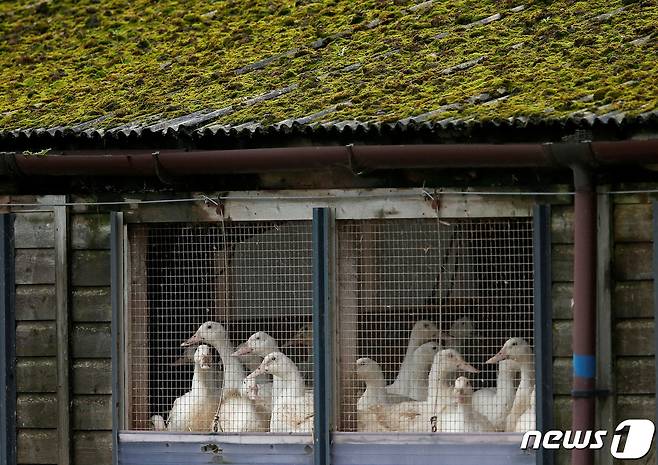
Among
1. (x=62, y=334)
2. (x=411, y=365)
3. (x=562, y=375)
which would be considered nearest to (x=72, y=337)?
(x=62, y=334)

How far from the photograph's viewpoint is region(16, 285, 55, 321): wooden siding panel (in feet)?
33.3

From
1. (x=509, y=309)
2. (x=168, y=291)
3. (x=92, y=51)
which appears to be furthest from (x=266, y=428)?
(x=92, y=51)

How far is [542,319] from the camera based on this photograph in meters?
9.09

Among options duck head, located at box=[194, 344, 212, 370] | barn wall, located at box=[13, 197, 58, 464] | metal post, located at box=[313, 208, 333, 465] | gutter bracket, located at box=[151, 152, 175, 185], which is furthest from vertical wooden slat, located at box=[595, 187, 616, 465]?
barn wall, located at box=[13, 197, 58, 464]

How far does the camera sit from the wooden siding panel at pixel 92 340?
32.8 feet

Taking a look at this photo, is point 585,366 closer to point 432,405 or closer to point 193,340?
point 432,405

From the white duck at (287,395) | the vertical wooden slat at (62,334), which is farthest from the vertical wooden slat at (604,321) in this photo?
the vertical wooden slat at (62,334)

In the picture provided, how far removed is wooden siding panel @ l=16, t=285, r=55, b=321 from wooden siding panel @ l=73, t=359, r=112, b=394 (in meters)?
0.38

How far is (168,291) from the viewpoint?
33.0 feet

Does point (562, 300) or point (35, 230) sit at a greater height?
point (35, 230)

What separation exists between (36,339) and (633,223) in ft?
12.6

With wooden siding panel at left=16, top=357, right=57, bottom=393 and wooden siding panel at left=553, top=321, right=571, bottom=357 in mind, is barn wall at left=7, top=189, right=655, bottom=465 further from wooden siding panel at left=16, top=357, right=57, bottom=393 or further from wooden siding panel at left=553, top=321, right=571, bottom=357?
wooden siding panel at left=553, top=321, right=571, bottom=357

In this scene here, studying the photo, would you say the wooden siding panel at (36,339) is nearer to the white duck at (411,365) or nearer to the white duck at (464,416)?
the white duck at (411,365)

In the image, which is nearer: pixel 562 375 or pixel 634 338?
pixel 634 338
